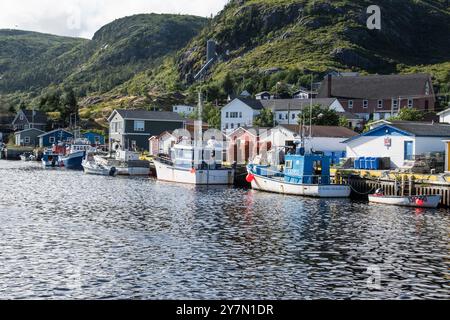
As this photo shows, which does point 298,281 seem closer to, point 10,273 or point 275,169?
point 10,273

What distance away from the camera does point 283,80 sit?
17575cm

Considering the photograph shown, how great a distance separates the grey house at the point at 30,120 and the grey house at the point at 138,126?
4295 cm

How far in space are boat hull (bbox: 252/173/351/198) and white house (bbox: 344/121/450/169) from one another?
823 cm

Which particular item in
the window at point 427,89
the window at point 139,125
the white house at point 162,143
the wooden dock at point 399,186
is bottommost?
the wooden dock at point 399,186

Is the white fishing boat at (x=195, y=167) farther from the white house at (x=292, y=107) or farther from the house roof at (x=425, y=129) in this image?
the white house at (x=292, y=107)

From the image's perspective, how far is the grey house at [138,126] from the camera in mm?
119188

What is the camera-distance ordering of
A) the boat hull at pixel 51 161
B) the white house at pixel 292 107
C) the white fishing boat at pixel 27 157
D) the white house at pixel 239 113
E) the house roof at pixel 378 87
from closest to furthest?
1. the boat hull at pixel 51 161
2. the white house at pixel 292 107
3. the white house at pixel 239 113
4. the house roof at pixel 378 87
5. the white fishing boat at pixel 27 157

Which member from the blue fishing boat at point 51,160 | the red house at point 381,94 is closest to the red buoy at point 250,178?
the blue fishing boat at point 51,160

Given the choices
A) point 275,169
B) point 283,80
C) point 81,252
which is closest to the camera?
point 81,252

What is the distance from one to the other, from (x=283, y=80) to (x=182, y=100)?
103 feet

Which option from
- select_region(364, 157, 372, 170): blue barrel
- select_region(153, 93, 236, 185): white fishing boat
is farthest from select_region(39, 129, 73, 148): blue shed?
select_region(364, 157, 372, 170): blue barrel

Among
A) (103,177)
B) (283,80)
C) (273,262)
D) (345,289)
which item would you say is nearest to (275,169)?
(103,177)

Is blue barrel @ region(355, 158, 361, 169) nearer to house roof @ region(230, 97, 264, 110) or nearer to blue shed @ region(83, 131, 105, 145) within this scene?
house roof @ region(230, 97, 264, 110)

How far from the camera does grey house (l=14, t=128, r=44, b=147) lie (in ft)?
510
